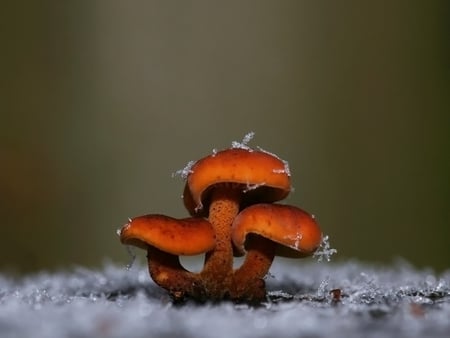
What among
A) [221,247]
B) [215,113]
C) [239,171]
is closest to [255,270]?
[221,247]

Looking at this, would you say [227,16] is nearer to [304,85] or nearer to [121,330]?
[304,85]

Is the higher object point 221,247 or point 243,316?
point 221,247

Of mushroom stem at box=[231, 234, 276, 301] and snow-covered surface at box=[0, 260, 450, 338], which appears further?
mushroom stem at box=[231, 234, 276, 301]

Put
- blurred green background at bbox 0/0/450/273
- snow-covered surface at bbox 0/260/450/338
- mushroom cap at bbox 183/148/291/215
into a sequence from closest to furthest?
1. snow-covered surface at bbox 0/260/450/338
2. mushroom cap at bbox 183/148/291/215
3. blurred green background at bbox 0/0/450/273

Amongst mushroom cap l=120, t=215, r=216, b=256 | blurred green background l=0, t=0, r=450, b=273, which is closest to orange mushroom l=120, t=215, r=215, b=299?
mushroom cap l=120, t=215, r=216, b=256

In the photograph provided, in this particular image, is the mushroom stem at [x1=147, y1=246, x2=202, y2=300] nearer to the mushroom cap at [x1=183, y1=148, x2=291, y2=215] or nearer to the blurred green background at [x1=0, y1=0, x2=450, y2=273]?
the mushroom cap at [x1=183, y1=148, x2=291, y2=215]

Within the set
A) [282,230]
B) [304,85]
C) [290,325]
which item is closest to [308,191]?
[304,85]

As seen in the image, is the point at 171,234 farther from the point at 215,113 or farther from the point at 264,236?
the point at 215,113

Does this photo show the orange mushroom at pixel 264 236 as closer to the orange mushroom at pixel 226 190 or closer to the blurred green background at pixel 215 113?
the orange mushroom at pixel 226 190
